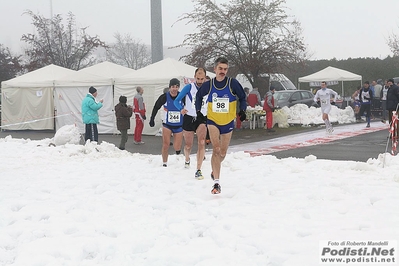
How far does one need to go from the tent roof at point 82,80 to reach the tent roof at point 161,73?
2.67 ft

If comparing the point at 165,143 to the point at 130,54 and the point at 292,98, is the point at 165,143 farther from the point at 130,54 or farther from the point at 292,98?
the point at 130,54

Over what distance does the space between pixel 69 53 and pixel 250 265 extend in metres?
38.0

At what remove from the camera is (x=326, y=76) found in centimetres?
2984

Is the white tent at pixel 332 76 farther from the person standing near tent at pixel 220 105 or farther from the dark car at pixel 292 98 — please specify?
the person standing near tent at pixel 220 105

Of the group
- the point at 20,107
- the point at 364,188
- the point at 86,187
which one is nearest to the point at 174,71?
the point at 20,107

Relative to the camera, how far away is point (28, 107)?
23.6 meters

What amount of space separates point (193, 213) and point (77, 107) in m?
16.6

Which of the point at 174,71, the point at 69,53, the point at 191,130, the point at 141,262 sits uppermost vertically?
the point at 69,53

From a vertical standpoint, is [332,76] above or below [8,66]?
below

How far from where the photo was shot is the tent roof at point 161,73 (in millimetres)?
19359

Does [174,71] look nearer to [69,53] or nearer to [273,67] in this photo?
[273,67]

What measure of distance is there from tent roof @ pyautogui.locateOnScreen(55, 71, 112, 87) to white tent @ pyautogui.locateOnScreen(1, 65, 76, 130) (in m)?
0.71

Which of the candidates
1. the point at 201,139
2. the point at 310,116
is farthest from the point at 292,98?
the point at 201,139

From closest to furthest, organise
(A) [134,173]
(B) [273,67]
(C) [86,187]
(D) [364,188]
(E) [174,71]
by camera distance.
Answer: (D) [364,188] → (C) [86,187] → (A) [134,173] → (E) [174,71] → (B) [273,67]
